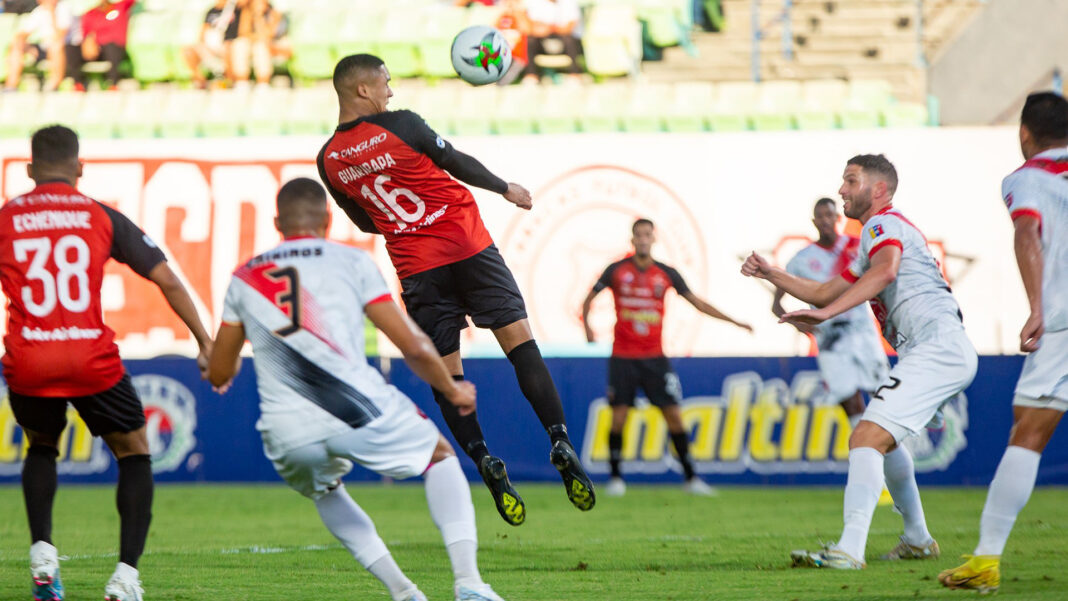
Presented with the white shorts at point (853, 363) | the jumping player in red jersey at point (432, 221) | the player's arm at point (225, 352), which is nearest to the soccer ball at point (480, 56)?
the jumping player in red jersey at point (432, 221)

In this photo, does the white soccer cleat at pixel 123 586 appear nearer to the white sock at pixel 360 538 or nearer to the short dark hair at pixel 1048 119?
the white sock at pixel 360 538

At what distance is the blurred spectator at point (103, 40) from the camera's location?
19.8m

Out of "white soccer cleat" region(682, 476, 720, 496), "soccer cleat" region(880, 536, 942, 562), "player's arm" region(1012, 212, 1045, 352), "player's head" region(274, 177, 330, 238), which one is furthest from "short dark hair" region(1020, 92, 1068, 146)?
"white soccer cleat" region(682, 476, 720, 496)

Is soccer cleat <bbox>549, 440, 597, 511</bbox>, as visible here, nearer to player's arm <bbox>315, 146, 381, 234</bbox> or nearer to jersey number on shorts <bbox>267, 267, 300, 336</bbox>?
player's arm <bbox>315, 146, 381, 234</bbox>

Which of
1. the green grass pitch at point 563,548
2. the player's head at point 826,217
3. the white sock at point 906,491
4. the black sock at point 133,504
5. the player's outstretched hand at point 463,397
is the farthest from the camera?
the player's head at point 826,217

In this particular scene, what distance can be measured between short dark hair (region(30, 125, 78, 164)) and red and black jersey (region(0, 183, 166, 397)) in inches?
5.2

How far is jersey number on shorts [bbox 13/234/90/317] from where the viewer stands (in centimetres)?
516

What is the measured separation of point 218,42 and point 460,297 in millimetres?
14310

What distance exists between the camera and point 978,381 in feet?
42.5

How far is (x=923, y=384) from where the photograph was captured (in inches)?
231

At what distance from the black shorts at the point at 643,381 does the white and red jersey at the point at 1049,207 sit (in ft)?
23.9

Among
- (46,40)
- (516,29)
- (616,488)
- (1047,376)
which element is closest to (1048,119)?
(1047,376)

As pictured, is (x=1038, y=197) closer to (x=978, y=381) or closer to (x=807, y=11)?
(x=978, y=381)

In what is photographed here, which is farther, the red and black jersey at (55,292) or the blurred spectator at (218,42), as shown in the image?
the blurred spectator at (218,42)
